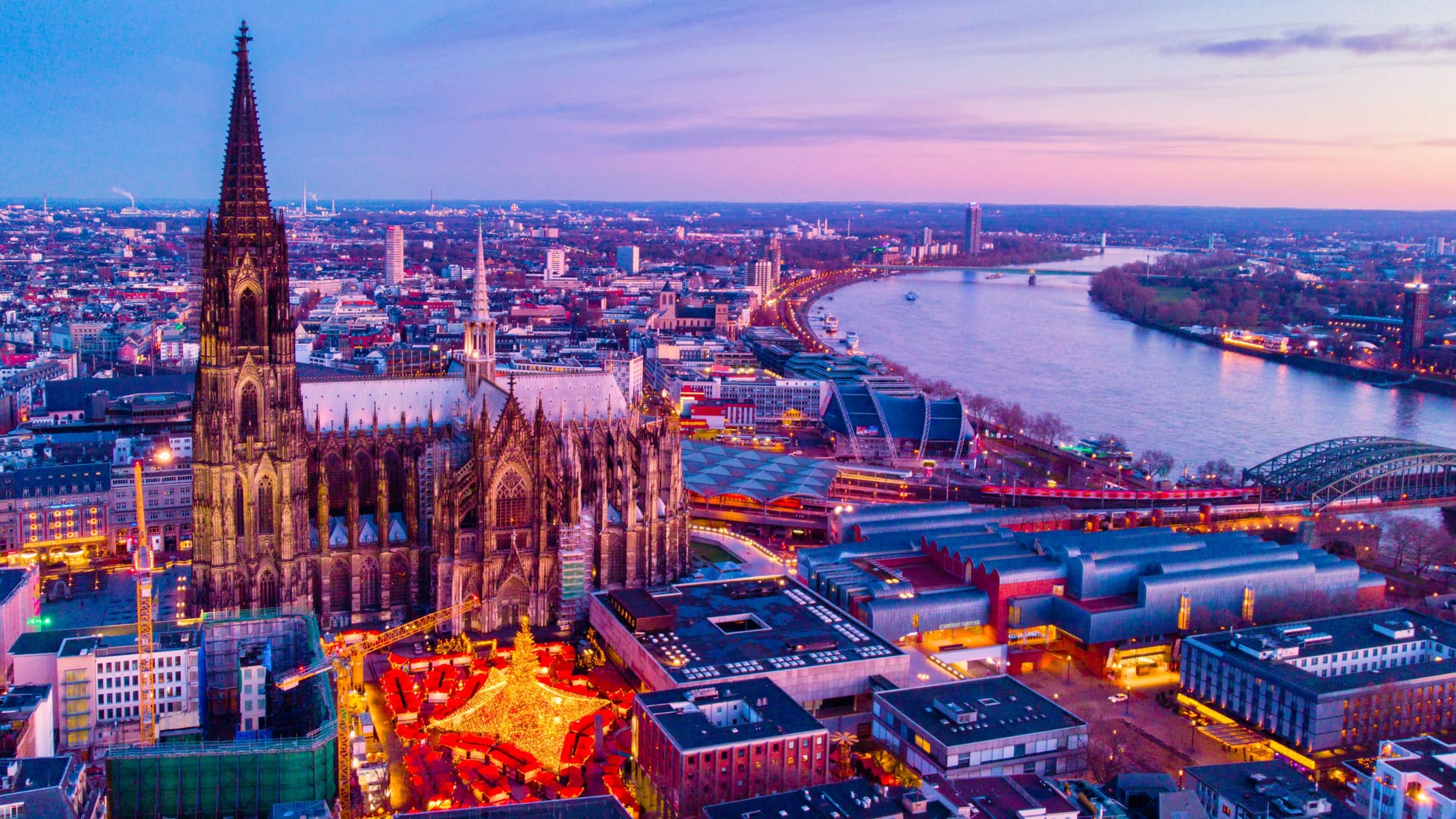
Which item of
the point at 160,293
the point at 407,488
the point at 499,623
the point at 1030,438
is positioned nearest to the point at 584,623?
the point at 499,623

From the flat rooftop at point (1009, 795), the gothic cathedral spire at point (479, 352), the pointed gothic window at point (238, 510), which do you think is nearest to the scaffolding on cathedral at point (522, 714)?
the flat rooftop at point (1009, 795)

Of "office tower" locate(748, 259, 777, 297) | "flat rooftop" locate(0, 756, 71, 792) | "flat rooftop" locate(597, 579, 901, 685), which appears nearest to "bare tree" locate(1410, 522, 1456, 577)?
"flat rooftop" locate(597, 579, 901, 685)

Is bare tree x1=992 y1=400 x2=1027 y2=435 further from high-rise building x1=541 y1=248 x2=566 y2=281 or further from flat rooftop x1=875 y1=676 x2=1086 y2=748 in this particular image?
high-rise building x1=541 y1=248 x2=566 y2=281

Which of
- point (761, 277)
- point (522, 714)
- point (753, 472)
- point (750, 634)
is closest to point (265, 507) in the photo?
point (522, 714)

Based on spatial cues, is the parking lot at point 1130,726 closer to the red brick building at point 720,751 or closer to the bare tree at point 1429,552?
the red brick building at point 720,751

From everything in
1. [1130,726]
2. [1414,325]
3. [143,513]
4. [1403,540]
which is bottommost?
[1130,726]

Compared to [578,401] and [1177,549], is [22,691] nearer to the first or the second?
[578,401]

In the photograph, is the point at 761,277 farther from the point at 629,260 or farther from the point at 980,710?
the point at 980,710
